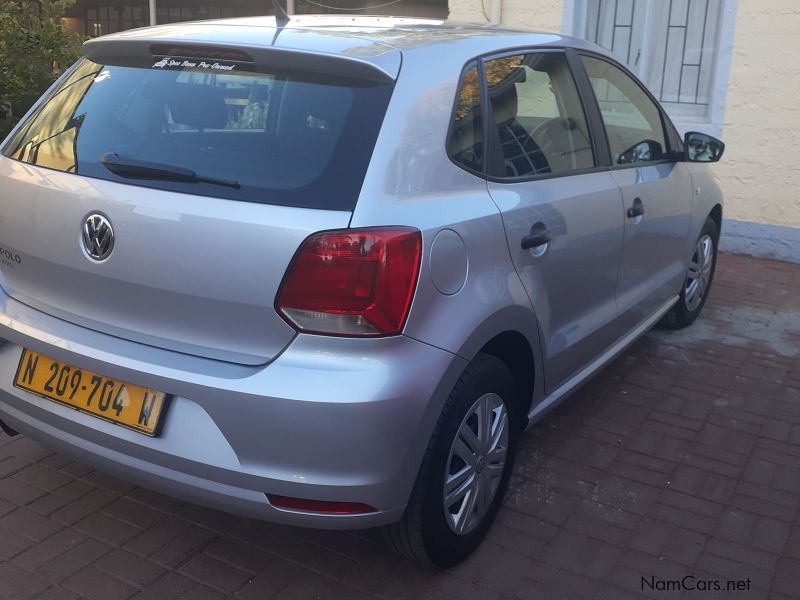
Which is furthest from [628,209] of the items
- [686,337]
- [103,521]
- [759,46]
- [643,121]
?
[759,46]

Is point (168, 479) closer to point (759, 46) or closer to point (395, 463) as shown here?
point (395, 463)

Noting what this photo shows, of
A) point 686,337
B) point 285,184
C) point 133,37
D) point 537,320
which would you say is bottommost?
point 686,337

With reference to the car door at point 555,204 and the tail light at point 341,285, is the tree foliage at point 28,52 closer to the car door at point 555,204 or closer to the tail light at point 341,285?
the car door at point 555,204

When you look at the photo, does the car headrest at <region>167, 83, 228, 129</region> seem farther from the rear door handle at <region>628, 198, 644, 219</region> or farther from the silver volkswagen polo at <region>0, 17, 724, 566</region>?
the rear door handle at <region>628, 198, 644, 219</region>

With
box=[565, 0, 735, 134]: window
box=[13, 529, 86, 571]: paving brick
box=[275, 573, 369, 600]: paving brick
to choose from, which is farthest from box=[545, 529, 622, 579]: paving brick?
box=[565, 0, 735, 134]: window

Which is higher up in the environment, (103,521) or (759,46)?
(759,46)

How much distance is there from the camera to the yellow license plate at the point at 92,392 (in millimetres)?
2527

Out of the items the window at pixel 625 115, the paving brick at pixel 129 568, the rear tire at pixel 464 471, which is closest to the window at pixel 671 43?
the window at pixel 625 115

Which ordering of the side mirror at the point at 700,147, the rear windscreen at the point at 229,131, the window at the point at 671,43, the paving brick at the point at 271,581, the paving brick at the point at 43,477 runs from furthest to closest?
the window at the point at 671,43
the side mirror at the point at 700,147
the paving brick at the point at 43,477
the paving brick at the point at 271,581
the rear windscreen at the point at 229,131

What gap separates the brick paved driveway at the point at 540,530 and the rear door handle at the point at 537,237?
3.47 feet

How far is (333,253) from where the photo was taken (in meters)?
2.39

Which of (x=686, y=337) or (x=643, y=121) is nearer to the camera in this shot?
(x=643, y=121)

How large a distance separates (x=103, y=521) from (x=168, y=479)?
32.9 inches

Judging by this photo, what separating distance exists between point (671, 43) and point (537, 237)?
18.4 ft
